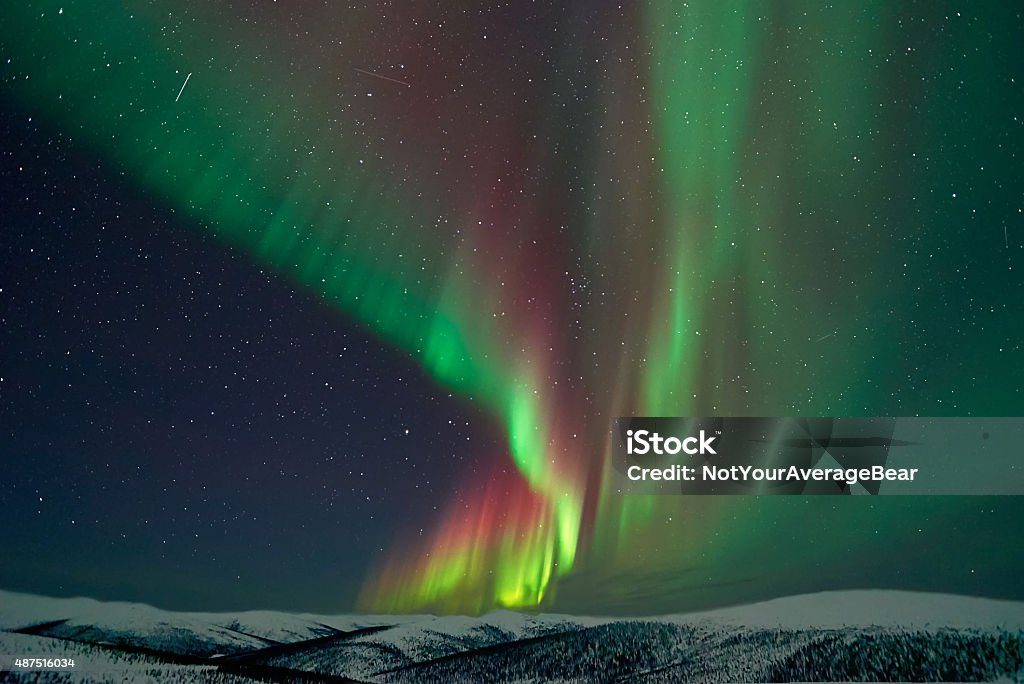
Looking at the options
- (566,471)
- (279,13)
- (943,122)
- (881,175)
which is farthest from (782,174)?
(279,13)

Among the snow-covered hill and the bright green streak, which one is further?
the bright green streak

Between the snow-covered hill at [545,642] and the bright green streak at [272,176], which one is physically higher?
the bright green streak at [272,176]

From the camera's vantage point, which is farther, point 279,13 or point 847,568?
point 279,13

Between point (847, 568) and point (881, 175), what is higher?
point (881, 175)

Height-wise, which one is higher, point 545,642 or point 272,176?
point 272,176

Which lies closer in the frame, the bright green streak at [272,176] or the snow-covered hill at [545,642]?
the snow-covered hill at [545,642]

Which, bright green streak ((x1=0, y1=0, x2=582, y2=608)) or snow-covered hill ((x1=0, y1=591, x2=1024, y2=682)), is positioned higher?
bright green streak ((x1=0, y1=0, x2=582, y2=608))

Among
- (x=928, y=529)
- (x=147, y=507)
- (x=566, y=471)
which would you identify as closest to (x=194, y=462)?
(x=147, y=507)

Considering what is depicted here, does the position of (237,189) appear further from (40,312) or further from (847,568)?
(847,568)

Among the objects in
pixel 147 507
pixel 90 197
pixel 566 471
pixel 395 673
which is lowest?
pixel 395 673

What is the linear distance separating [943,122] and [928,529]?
118 cm

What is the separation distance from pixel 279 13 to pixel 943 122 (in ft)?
6.59

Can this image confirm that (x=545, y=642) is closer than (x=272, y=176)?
Yes

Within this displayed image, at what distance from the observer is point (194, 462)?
2701mm
